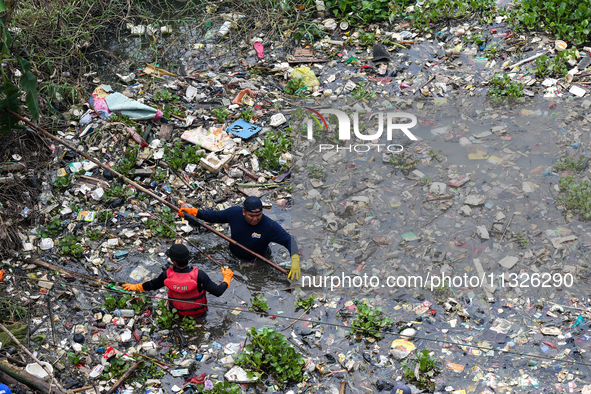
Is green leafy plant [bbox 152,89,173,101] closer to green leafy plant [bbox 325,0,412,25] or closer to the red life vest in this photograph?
green leafy plant [bbox 325,0,412,25]

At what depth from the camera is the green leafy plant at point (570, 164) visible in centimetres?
612

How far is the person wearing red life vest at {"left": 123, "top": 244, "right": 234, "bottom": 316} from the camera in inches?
178

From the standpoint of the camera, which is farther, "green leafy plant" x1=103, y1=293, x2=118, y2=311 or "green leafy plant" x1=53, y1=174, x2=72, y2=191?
"green leafy plant" x1=53, y1=174, x2=72, y2=191

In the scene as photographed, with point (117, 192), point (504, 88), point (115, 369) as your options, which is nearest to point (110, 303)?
point (115, 369)

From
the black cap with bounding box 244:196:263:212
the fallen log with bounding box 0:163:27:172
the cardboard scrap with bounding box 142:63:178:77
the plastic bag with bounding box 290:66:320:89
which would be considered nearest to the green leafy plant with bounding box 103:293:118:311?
the black cap with bounding box 244:196:263:212

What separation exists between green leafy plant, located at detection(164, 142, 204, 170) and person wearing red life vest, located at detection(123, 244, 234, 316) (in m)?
1.82

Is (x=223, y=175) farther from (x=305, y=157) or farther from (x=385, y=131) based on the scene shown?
(x=385, y=131)

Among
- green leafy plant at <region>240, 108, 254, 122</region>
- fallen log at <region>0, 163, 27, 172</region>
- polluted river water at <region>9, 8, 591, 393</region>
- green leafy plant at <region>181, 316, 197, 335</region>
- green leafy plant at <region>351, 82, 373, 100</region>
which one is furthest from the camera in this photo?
green leafy plant at <region>351, 82, 373, 100</region>

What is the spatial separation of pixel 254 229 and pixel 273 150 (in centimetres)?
138

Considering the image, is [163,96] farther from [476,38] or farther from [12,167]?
[476,38]

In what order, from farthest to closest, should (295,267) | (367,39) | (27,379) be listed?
(367,39), (295,267), (27,379)

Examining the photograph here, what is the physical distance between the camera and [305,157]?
21.8ft

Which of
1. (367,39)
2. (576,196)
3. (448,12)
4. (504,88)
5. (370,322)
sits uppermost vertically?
(448,12)

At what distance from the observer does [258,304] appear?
5125mm
